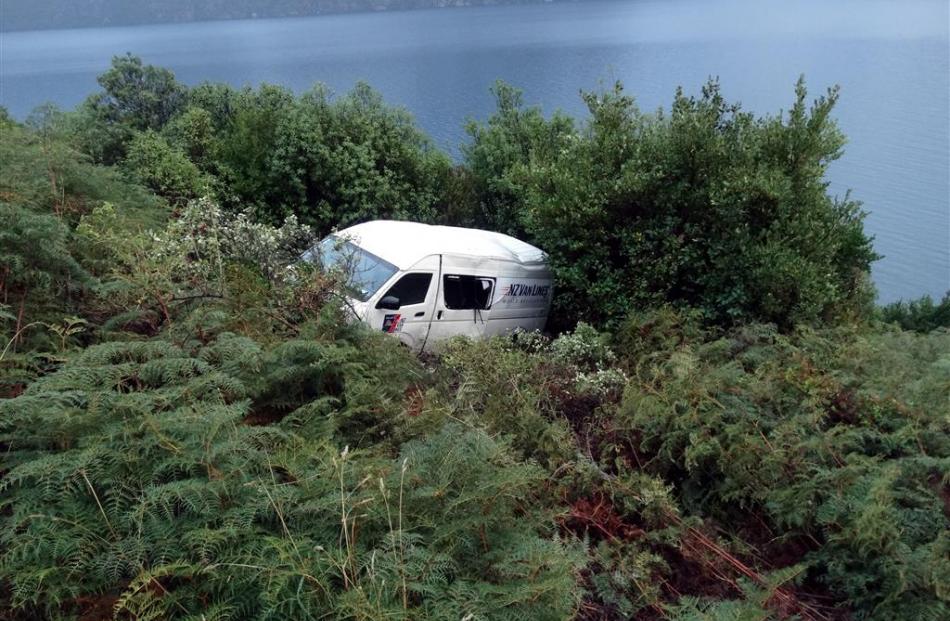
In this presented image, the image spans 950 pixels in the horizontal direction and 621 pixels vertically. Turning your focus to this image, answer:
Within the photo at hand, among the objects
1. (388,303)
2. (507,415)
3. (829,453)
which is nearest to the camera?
(829,453)

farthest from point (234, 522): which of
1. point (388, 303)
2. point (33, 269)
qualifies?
point (388, 303)

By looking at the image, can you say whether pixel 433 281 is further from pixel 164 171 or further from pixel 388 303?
pixel 164 171

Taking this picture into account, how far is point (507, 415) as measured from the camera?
6527mm

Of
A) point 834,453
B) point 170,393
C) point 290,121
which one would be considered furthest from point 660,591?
point 290,121

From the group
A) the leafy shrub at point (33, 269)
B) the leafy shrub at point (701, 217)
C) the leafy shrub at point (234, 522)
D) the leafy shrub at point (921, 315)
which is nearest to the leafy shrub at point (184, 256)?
the leafy shrub at point (33, 269)

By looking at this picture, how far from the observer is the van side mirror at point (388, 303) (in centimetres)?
938

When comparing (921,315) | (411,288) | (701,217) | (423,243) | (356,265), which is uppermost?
(701,217)

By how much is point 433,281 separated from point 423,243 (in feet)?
2.12

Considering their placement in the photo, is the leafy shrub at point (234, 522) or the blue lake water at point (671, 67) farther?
the blue lake water at point (671, 67)

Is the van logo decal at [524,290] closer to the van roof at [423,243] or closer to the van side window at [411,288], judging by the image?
the van roof at [423,243]

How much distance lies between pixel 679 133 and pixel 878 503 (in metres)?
7.51

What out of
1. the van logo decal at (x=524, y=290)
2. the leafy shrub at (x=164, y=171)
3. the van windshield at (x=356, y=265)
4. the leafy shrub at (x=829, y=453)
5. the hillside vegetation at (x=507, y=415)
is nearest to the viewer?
the hillside vegetation at (x=507, y=415)

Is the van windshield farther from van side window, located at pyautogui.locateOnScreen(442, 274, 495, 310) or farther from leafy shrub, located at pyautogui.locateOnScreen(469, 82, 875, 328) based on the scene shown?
leafy shrub, located at pyautogui.locateOnScreen(469, 82, 875, 328)

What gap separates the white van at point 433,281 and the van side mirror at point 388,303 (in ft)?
0.04
